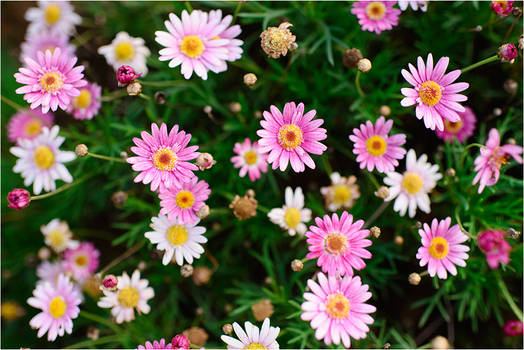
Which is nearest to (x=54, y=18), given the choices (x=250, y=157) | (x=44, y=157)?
(x=44, y=157)

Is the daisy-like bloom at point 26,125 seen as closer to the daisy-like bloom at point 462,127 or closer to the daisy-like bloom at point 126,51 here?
the daisy-like bloom at point 126,51

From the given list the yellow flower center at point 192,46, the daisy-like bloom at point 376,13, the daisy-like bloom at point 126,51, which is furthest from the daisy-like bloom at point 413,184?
the daisy-like bloom at point 126,51

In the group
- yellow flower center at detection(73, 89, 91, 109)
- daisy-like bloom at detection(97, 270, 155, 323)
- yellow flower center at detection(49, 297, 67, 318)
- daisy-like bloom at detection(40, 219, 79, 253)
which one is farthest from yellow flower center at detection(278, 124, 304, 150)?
daisy-like bloom at detection(40, 219, 79, 253)

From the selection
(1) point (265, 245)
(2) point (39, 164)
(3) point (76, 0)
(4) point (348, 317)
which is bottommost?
(4) point (348, 317)

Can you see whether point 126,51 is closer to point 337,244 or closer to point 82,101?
point 82,101

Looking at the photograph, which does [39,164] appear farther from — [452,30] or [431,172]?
[452,30]

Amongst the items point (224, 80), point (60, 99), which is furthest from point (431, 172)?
point (60, 99)
